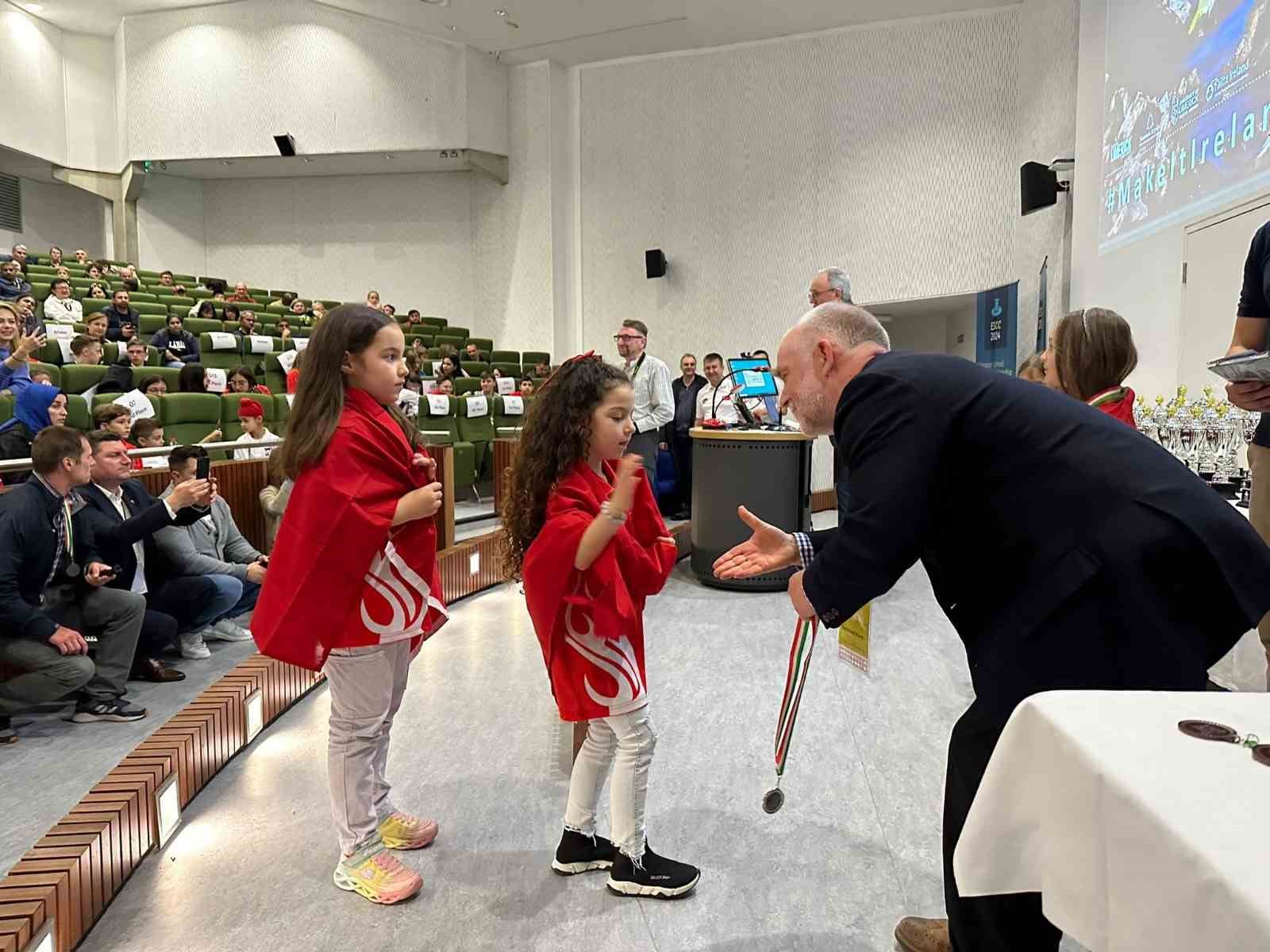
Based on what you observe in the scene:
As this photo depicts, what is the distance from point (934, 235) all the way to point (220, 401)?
7269 millimetres

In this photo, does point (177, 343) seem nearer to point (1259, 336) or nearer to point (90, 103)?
point (1259, 336)

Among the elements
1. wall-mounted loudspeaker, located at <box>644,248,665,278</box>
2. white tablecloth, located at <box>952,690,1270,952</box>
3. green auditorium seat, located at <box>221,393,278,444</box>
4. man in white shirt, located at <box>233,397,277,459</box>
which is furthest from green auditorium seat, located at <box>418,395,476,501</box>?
white tablecloth, located at <box>952,690,1270,952</box>

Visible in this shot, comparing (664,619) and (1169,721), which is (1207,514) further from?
(664,619)

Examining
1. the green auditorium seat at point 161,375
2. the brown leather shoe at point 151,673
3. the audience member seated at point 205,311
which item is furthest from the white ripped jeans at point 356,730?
the audience member seated at point 205,311

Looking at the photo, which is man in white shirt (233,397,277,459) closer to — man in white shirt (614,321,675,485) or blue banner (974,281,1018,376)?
man in white shirt (614,321,675,485)

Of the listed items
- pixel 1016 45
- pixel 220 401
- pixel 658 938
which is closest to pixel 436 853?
pixel 658 938

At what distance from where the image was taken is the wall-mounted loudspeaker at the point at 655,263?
10.6 metres

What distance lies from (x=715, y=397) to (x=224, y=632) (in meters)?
3.79

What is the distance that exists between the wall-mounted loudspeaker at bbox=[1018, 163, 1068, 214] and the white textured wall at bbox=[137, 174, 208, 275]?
13186 millimetres

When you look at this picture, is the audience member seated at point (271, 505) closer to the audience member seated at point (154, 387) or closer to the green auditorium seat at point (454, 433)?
the audience member seated at point (154, 387)

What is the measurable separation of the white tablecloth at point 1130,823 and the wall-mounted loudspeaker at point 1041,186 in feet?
22.3

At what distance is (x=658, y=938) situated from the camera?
175 centimetres

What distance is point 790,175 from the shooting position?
10000mm

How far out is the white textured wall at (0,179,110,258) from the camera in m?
14.3
